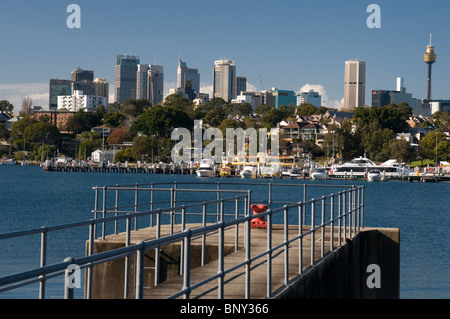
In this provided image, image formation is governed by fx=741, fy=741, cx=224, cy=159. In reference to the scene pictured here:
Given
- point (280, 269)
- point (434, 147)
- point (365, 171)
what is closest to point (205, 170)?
point (365, 171)

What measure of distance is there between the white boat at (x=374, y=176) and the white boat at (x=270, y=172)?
19.5 metres

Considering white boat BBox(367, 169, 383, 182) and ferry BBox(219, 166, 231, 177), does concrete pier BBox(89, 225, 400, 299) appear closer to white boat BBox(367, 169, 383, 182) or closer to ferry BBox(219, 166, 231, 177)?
white boat BBox(367, 169, 383, 182)

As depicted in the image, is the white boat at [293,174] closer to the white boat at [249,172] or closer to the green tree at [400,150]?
the white boat at [249,172]

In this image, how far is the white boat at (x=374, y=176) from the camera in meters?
147

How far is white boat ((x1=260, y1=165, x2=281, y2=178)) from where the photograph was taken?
6102 inches

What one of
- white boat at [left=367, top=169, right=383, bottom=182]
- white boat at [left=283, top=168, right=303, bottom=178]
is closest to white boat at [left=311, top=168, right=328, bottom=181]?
white boat at [left=283, top=168, right=303, bottom=178]

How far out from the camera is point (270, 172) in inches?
6088

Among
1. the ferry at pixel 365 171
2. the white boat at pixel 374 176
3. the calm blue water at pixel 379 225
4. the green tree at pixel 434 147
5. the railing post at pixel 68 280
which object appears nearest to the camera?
the railing post at pixel 68 280

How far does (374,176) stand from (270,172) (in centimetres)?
2148

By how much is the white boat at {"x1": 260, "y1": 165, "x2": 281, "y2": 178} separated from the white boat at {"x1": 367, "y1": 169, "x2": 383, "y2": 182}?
1945cm

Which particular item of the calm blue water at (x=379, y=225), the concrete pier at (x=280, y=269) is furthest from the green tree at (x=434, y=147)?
the concrete pier at (x=280, y=269)
